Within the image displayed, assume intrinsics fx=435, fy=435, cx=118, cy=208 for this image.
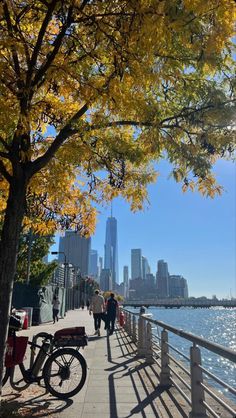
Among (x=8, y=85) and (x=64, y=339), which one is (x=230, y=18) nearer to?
(x=8, y=85)

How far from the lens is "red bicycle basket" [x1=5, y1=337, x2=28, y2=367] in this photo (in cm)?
660

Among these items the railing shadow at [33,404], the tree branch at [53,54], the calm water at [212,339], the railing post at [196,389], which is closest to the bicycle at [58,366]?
the railing shadow at [33,404]

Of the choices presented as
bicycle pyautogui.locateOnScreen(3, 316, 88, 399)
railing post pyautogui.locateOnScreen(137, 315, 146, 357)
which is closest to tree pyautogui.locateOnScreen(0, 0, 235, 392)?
bicycle pyautogui.locateOnScreen(3, 316, 88, 399)

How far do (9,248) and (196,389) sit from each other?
291cm

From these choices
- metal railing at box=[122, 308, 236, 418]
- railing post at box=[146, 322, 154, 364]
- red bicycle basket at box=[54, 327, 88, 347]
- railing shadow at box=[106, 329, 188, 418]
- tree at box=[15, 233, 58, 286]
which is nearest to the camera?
metal railing at box=[122, 308, 236, 418]

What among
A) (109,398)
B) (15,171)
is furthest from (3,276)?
(109,398)

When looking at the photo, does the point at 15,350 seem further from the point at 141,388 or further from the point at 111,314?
the point at 111,314

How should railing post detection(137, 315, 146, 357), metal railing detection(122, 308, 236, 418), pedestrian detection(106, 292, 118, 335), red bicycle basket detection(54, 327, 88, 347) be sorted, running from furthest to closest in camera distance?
pedestrian detection(106, 292, 118, 335) → railing post detection(137, 315, 146, 357) → red bicycle basket detection(54, 327, 88, 347) → metal railing detection(122, 308, 236, 418)

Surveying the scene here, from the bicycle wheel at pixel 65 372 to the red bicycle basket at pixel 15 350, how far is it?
1.48 feet

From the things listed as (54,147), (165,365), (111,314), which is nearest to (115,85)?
(54,147)

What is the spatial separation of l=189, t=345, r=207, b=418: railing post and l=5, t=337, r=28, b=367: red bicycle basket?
272cm

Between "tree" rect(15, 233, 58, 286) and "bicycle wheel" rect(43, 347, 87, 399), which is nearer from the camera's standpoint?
"bicycle wheel" rect(43, 347, 87, 399)

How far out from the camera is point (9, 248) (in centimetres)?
553

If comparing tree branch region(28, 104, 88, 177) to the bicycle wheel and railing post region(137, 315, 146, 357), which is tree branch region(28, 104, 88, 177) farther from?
railing post region(137, 315, 146, 357)
